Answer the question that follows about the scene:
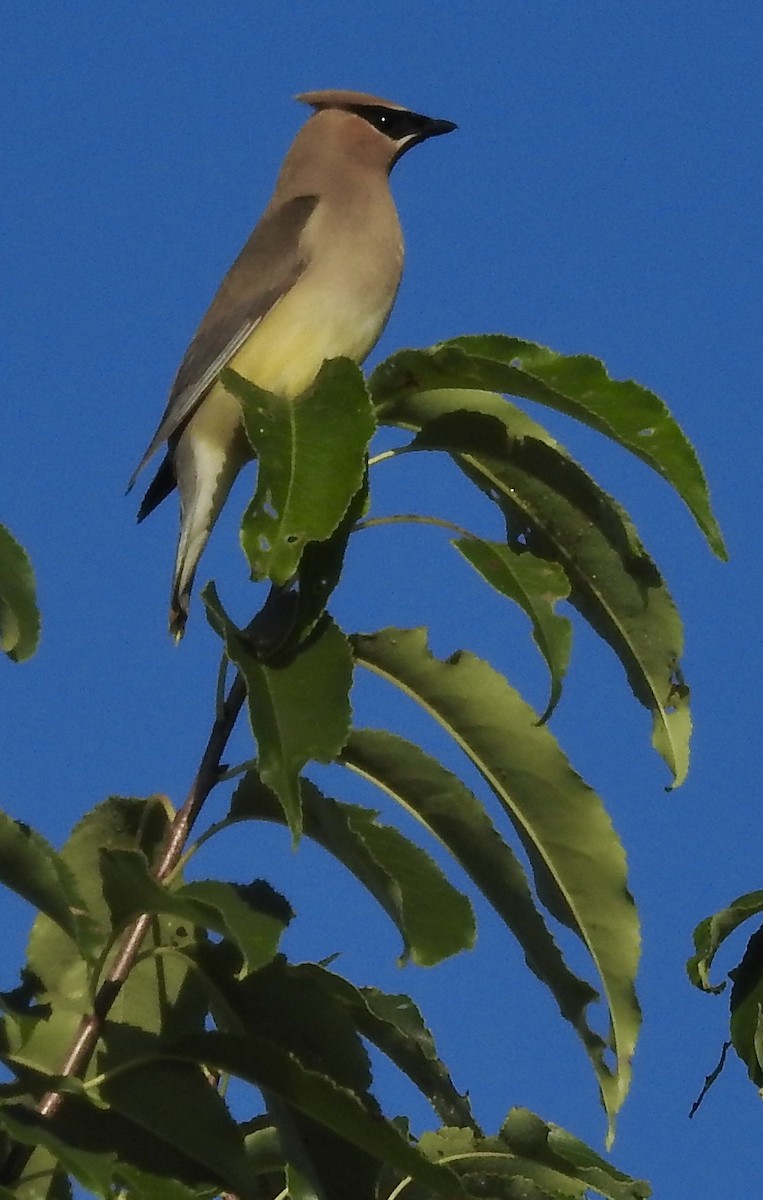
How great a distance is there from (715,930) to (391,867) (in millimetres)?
456

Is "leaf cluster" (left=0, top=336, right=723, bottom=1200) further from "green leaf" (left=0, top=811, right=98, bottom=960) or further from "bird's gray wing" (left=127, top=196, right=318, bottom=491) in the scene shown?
"bird's gray wing" (left=127, top=196, right=318, bottom=491)

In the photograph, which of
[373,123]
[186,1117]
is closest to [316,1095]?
[186,1117]

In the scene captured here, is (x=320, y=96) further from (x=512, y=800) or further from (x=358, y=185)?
(x=512, y=800)

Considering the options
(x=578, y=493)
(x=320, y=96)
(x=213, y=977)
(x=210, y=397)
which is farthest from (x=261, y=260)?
(x=213, y=977)

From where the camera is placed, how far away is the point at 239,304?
4441mm

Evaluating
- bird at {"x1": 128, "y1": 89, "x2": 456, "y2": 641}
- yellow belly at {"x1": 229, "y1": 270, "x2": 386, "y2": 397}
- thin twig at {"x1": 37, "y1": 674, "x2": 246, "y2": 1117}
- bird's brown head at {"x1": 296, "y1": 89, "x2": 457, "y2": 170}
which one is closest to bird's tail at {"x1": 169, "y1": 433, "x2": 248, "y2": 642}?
bird at {"x1": 128, "y1": 89, "x2": 456, "y2": 641}

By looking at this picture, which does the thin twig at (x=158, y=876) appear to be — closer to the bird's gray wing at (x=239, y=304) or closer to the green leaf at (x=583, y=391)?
the green leaf at (x=583, y=391)

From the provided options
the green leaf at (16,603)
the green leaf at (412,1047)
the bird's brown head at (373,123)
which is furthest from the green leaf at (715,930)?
the bird's brown head at (373,123)

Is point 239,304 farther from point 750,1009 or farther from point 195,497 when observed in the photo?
point 750,1009

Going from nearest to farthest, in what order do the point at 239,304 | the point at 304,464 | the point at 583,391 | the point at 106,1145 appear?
the point at 106,1145 < the point at 304,464 < the point at 583,391 < the point at 239,304

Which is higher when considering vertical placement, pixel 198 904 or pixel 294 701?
pixel 294 701

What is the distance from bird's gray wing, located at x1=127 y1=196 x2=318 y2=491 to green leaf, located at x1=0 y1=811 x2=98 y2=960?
93.8 inches

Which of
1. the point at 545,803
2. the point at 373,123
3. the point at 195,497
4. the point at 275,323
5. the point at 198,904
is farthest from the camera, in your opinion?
the point at 373,123

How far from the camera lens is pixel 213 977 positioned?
79.9 inches
